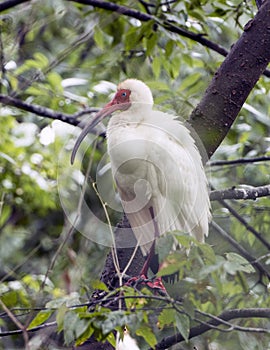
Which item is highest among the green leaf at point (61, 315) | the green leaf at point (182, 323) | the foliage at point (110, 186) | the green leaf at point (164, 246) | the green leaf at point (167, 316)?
the green leaf at point (164, 246)

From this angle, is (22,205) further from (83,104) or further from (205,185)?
(205,185)

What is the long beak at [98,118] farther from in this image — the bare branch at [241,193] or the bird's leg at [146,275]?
the bare branch at [241,193]

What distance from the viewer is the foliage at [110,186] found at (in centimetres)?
222

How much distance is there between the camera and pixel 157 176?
10.8 ft

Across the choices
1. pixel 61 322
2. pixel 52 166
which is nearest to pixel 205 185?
pixel 61 322

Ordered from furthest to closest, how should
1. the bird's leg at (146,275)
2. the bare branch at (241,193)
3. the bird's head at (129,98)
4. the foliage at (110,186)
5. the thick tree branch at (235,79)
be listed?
the bird's head at (129,98)
the bare branch at (241,193)
the thick tree branch at (235,79)
the bird's leg at (146,275)
the foliage at (110,186)

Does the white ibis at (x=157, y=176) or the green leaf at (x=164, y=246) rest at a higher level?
the green leaf at (x=164, y=246)

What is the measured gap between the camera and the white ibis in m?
3.24

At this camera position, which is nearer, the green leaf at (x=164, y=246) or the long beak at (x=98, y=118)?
the green leaf at (x=164, y=246)

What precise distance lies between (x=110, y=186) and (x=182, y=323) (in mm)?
1558

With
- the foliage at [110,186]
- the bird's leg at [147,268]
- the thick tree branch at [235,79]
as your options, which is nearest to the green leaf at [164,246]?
the foliage at [110,186]

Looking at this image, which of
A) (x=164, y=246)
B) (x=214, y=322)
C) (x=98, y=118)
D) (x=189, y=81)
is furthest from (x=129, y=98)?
(x=164, y=246)

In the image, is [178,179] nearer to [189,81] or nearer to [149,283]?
[149,283]

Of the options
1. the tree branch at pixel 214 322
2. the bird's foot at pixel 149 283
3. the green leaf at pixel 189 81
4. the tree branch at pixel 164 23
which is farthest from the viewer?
the green leaf at pixel 189 81
